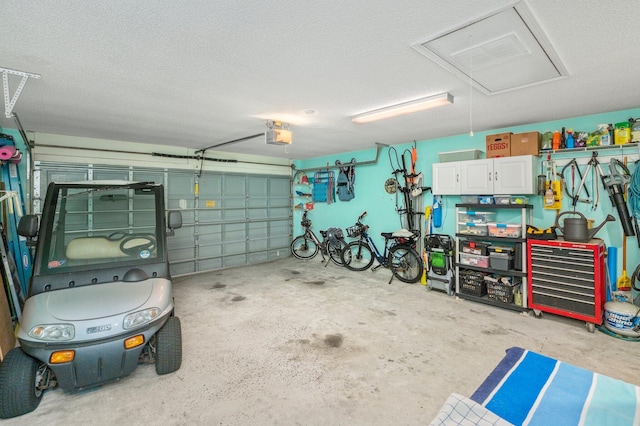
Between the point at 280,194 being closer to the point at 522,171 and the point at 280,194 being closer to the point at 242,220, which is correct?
the point at 242,220

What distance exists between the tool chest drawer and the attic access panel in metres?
2.05

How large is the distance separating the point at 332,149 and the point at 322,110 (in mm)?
2754

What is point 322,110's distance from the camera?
3.40 metres

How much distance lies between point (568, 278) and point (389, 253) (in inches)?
102

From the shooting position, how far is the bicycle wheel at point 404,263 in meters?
5.21

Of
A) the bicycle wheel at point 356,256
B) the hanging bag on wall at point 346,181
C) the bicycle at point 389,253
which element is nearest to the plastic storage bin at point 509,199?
the bicycle at point 389,253

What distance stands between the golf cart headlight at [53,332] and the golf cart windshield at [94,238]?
0.57 metres

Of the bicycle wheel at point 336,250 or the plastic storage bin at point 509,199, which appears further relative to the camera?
the bicycle wheel at point 336,250

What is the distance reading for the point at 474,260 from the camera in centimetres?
423

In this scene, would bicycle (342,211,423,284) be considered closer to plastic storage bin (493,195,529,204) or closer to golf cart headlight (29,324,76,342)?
plastic storage bin (493,195,529,204)

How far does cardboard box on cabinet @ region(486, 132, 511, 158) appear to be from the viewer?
3.99 metres

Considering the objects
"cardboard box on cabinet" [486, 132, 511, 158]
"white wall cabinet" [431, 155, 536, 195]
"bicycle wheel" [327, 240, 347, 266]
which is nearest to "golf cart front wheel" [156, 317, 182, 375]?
"white wall cabinet" [431, 155, 536, 195]

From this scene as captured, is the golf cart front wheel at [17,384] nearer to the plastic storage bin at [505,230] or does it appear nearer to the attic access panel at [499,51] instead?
the attic access panel at [499,51]

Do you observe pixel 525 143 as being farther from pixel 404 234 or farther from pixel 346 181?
pixel 346 181
